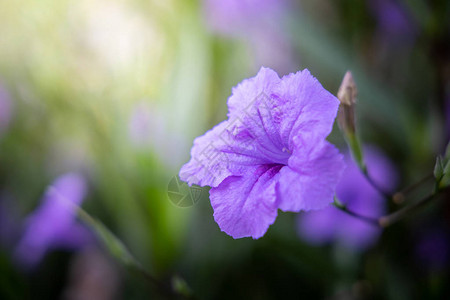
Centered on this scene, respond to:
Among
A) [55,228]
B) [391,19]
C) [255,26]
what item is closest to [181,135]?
[55,228]

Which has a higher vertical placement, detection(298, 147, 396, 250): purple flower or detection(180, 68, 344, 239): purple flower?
detection(180, 68, 344, 239): purple flower

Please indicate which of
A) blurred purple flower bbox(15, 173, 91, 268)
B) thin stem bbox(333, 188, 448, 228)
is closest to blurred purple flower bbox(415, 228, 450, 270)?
thin stem bbox(333, 188, 448, 228)

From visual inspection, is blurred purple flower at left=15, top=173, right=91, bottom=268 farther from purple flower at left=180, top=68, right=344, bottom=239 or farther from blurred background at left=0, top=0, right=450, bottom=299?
purple flower at left=180, top=68, right=344, bottom=239

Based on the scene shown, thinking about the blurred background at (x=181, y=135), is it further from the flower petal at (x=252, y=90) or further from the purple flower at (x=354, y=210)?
the flower petal at (x=252, y=90)

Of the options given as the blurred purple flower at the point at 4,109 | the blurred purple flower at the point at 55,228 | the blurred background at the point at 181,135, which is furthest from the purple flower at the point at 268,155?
the blurred purple flower at the point at 4,109

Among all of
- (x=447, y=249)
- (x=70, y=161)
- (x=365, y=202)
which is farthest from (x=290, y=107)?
(x=70, y=161)

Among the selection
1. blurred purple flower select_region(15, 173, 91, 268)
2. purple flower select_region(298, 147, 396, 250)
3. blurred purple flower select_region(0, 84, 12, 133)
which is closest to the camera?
purple flower select_region(298, 147, 396, 250)

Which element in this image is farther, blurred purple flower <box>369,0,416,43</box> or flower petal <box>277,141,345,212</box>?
blurred purple flower <box>369,0,416,43</box>
